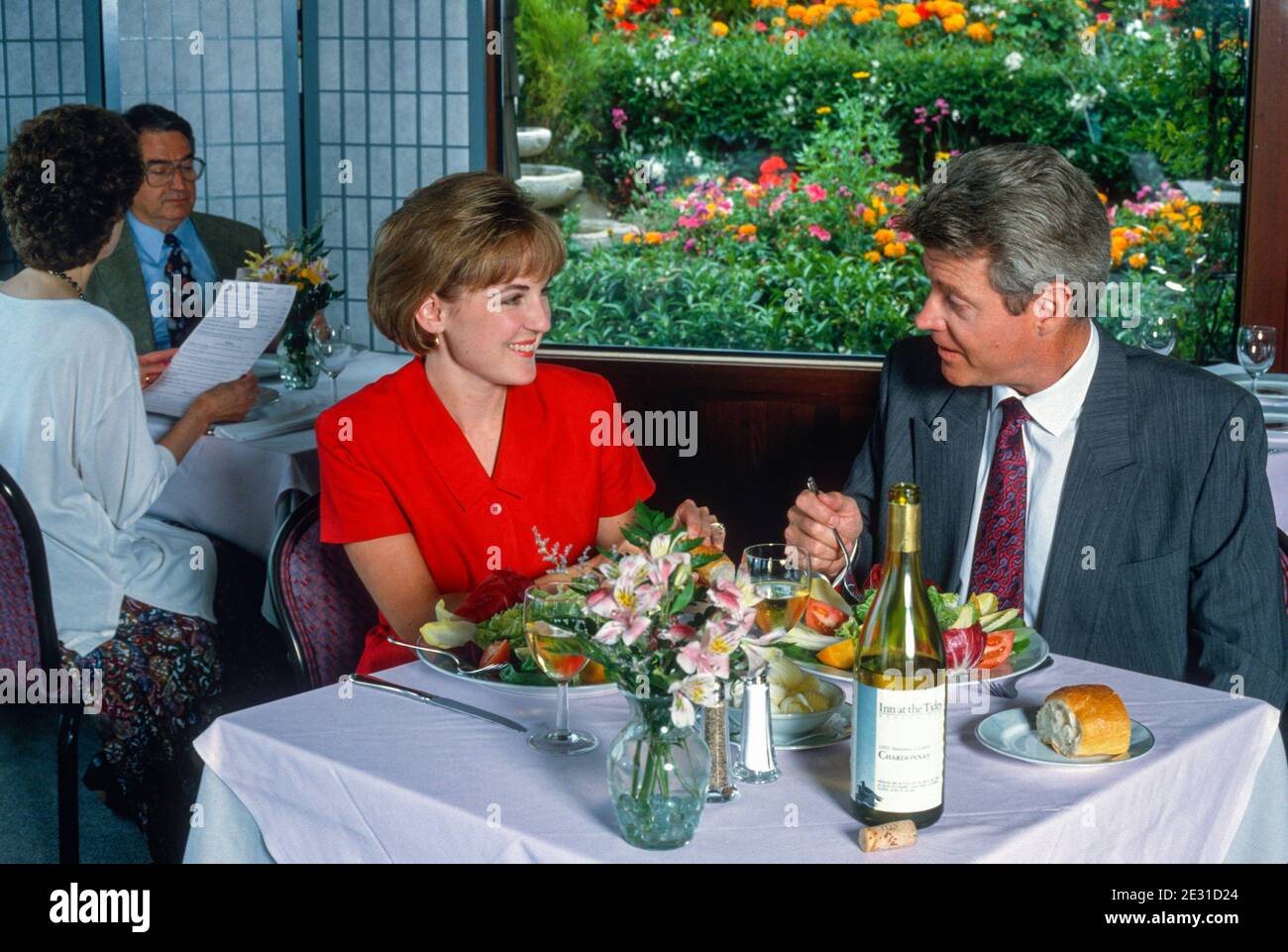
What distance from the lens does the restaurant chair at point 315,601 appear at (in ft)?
6.85

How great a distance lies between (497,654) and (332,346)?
2042 mm

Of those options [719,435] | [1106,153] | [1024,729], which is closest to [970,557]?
[1024,729]

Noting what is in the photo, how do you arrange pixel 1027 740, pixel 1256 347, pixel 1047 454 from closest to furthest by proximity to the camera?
pixel 1027 740 → pixel 1047 454 → pixel 1256 347

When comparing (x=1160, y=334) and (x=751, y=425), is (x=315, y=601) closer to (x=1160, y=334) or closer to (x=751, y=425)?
(x=1160, y=334)

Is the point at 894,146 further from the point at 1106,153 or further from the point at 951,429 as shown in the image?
the point at 951,429

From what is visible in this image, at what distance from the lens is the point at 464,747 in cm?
143

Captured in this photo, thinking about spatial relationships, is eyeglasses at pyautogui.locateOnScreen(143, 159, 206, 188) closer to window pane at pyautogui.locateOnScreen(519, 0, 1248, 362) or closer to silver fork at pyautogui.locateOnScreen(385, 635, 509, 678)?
window pane at pyautogui.locateOnScreen(519, 0, 1248, 362)

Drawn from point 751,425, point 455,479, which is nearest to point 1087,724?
point 455,479

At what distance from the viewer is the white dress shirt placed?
204 centimetres

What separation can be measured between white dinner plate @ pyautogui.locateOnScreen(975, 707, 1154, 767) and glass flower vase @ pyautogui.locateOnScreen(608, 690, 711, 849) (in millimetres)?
346

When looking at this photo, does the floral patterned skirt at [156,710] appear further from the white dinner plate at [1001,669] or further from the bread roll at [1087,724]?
the bread roll at [1087,724]

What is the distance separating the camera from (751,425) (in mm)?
4332

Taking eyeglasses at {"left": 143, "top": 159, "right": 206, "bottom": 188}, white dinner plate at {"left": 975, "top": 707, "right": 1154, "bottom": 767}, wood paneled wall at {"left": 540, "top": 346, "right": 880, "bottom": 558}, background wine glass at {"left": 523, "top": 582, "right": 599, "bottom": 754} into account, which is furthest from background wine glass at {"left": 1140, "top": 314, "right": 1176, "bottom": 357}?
eyeglasses at {"left": 143, "top": 159, "right": 206, "bottom": 188}

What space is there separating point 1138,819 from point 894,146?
3.37 m
